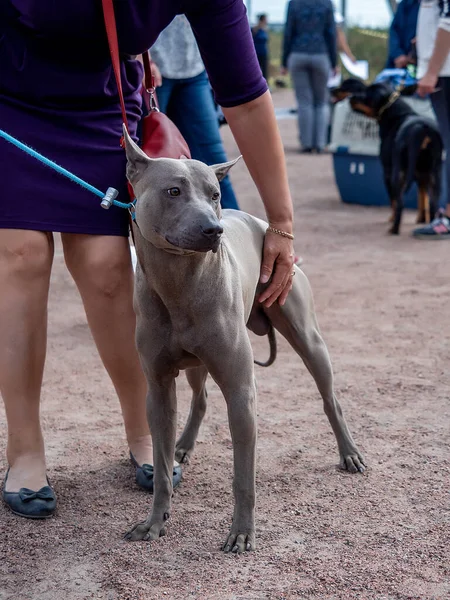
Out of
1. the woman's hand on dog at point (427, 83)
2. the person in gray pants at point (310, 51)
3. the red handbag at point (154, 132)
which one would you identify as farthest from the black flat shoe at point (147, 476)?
the person in gray pants at point (310, 51)

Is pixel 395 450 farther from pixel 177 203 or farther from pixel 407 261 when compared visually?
pixel 407 261

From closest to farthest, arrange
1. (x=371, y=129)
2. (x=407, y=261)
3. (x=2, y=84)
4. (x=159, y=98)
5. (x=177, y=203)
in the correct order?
(x=177, y=203) < (x=2, y=84) < (x=159, y=98) < (x=407, y=261) < (x=371, y=129)

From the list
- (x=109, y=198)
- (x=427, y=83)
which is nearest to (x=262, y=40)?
(x=427, y=83)

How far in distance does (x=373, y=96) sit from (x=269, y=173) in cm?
567

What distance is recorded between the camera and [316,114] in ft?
43.7

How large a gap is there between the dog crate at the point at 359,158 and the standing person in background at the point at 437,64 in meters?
1.36

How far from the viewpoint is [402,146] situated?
7.65 m

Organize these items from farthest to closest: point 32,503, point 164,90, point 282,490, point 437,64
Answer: point 437,64
point 164,90
point 282,490
point 32,503

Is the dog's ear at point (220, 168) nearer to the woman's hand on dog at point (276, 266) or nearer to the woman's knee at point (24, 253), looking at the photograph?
the woman's hand on dog at point (276, 266)

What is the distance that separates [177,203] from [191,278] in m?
0.27

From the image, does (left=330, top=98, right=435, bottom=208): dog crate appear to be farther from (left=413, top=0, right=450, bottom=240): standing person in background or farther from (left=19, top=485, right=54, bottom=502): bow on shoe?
(left=19, top=485, right=54, bottom=502): bow on shoe

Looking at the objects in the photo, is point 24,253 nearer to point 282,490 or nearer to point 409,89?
point 282,490

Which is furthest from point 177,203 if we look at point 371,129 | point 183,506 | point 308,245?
point 371,129

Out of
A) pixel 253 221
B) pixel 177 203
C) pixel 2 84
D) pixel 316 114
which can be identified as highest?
pixel 2 84
